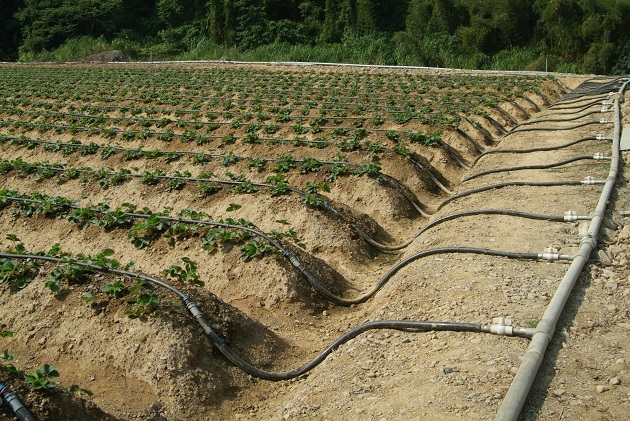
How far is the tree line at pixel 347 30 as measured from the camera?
129 feet

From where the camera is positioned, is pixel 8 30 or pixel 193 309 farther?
pixel 8 30

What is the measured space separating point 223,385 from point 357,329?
138 cm

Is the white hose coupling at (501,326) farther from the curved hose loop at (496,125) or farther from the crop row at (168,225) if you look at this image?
the curved hose loop at (496,125)

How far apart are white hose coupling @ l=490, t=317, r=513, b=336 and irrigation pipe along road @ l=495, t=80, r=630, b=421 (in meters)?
0.24

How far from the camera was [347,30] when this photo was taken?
172ft

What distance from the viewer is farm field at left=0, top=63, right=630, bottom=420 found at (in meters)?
4.86

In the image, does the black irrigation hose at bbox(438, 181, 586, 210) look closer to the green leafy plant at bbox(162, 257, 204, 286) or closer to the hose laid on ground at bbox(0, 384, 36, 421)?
the green leafy plant at bbox(162, 257, 204, 286)

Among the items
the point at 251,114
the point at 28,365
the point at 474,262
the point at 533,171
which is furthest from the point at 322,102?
the point at 28,365

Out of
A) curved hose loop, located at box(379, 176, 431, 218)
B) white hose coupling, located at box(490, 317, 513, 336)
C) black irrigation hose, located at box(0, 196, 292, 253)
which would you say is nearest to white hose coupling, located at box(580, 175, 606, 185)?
curved hose loop, located at box(379, 176, 431, 218)

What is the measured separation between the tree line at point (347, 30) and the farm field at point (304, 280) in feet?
88.0

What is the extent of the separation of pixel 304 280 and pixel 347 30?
48.1 m

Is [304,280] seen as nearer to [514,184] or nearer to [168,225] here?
[168,225]

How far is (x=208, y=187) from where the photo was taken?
10203 millimetres

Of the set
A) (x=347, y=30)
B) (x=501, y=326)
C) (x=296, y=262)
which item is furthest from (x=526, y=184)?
(x=347, y=30)
